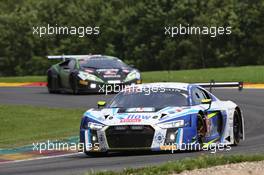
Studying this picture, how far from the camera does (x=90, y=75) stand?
27953mm

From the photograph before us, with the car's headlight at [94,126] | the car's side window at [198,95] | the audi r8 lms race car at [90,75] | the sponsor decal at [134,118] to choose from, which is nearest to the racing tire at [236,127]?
the car's side window at [198,95]

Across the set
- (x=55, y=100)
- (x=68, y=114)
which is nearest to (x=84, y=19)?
(x=55, y=100)

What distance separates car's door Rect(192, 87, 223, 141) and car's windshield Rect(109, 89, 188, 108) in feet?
0.90

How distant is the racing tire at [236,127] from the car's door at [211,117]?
53cm

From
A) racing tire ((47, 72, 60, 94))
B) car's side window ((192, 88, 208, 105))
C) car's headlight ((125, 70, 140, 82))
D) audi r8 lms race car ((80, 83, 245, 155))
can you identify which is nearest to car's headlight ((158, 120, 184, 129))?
audi r8 lms race car ((80, 83, 245, 155))

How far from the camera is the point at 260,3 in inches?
2227

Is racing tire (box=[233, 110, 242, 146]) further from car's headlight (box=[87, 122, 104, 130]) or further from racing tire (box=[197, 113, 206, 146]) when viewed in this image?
car's headlight (box=[87, 122, 104, 130])

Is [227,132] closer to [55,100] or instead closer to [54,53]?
[55,100]

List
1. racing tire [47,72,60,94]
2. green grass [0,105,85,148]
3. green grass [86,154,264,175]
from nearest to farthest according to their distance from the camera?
green grass [86,154,264,175]
green grass [0,105,85,148]
racing tire [47,72,60,94]

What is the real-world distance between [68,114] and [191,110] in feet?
28.4

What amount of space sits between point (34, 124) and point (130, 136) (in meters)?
7.35

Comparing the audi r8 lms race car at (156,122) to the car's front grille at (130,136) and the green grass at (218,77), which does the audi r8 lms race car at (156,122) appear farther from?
→ the green grass at (218,77)

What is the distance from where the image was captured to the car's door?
1415 centimetres

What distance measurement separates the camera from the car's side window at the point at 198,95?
14498 mm
